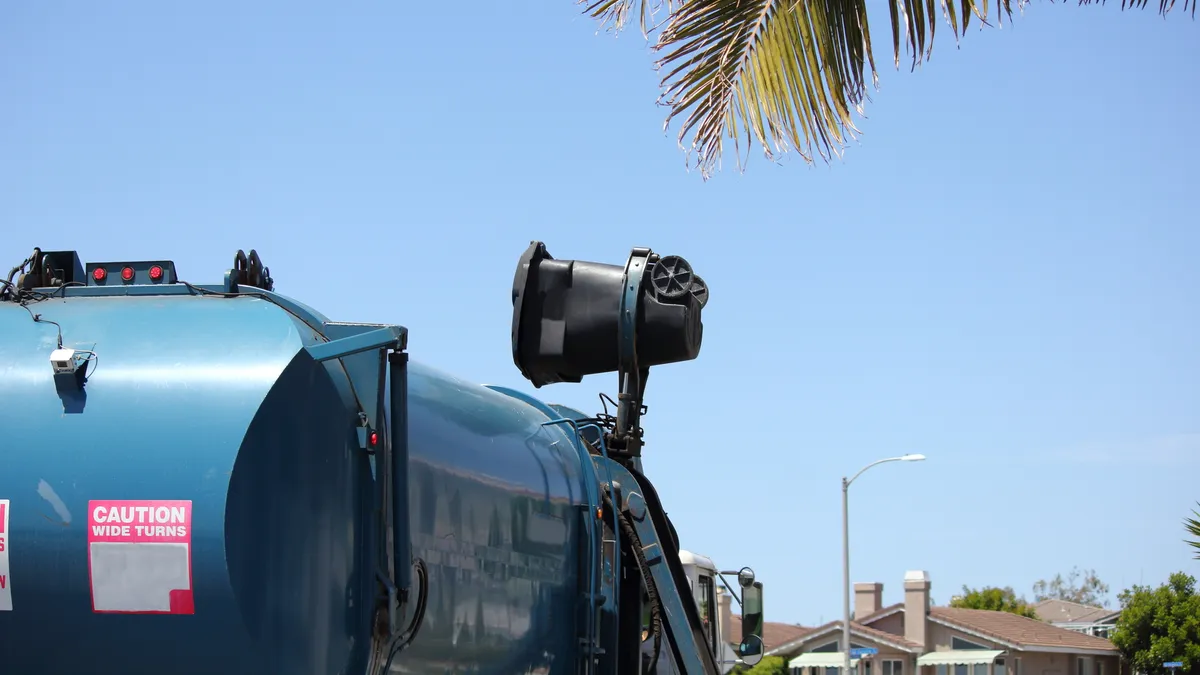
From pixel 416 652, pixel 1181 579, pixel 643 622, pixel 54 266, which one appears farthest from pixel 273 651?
pixel 1181 579

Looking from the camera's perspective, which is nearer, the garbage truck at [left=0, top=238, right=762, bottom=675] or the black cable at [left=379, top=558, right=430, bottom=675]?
the garbage truck at [left=0, top=238, right=762, bottom=675]

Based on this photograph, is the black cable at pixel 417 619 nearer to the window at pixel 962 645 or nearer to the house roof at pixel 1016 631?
the house roof at pixel 1016 631

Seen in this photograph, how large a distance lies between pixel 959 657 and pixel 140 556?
160 ft

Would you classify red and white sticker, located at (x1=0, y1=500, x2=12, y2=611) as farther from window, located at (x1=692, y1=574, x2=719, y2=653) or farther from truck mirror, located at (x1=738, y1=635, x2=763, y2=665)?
truck mirror, located at (x1=738, y1=635, x2=763, y2=665)

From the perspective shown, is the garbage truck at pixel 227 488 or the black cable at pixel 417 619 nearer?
the garbage truck at pixel 227 488

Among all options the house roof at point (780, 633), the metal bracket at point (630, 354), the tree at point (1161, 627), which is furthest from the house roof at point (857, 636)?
the metal bracket at point (630, 354)

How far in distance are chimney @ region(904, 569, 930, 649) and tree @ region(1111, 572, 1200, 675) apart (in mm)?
7756

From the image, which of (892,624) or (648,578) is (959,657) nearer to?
(892,624)

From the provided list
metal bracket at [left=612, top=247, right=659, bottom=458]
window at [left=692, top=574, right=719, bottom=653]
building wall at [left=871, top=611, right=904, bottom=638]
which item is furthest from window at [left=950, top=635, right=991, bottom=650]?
metal bracket at [left=612, top=247, right=659, bottom=458]

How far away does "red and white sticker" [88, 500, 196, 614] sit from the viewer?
425cm

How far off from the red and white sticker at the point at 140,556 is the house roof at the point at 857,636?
46896 millimetres

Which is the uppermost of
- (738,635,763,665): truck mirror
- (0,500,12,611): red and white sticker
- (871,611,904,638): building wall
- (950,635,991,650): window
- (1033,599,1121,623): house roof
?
(0,500,12,611): red and white sticker

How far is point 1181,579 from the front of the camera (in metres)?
51.7

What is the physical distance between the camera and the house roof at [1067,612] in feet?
261
